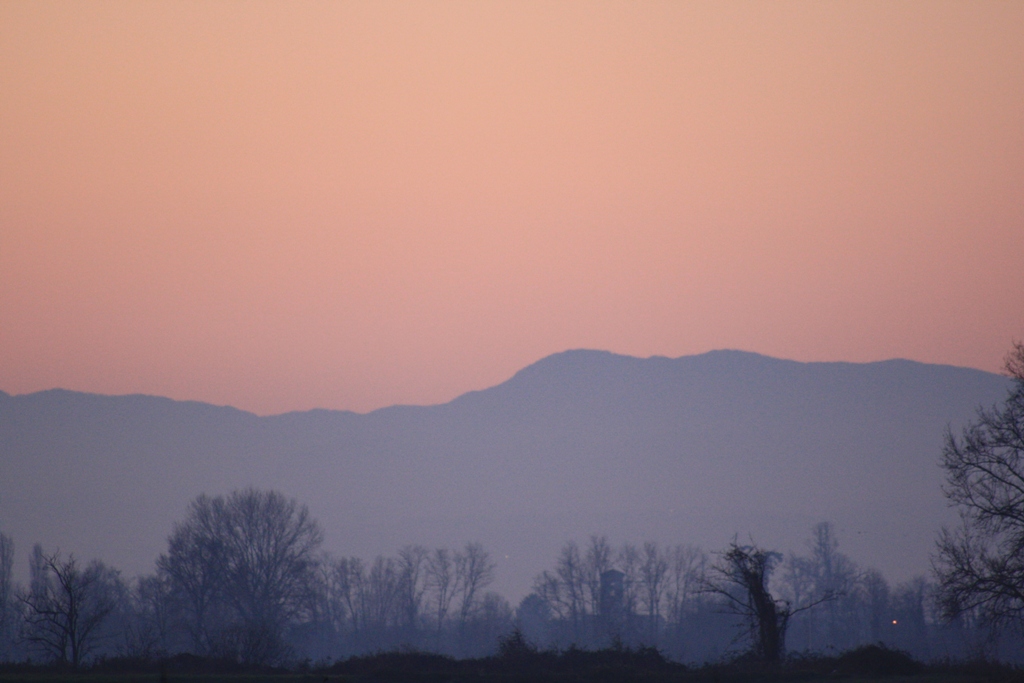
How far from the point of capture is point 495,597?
137 meters


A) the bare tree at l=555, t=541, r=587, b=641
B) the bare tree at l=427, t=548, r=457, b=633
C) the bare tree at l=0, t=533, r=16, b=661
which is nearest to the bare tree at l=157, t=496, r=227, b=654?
the bare tree at l=0, t=533, r=16, b=661

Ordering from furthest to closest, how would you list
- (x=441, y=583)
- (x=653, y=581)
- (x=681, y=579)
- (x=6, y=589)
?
(x=681, y=579), (x=653, y=581), (x=441, y=583), (x=6, y=589)

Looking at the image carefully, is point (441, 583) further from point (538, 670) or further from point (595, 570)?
point (538, 670)

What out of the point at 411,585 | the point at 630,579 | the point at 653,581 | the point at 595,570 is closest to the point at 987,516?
the point at 630,579

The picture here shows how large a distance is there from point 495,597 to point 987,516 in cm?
11101

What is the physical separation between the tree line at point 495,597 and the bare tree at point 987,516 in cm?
5

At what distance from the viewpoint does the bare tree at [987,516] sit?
30.4 m

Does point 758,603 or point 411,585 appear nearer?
point 758,603

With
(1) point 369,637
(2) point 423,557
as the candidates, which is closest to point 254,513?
(1) point 369,637

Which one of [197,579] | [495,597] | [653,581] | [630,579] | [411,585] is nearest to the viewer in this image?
[197,579]

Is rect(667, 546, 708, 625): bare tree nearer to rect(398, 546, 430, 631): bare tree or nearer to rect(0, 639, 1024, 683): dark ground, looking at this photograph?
rect(398, 546, 430, 631): bare tree

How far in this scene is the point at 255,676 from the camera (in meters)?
27.1

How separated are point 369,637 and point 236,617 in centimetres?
3004

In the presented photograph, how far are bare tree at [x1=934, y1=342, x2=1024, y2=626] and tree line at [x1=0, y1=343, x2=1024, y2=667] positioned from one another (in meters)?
0.05
